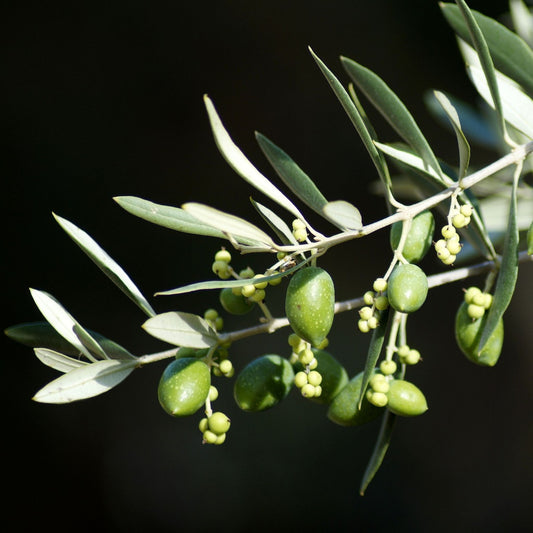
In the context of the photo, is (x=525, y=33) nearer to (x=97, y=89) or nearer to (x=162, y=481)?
(x=97, y=89)

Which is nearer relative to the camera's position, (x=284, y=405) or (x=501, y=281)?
(x=501, y=281)

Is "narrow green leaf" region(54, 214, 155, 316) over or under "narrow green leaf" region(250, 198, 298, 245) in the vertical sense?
over

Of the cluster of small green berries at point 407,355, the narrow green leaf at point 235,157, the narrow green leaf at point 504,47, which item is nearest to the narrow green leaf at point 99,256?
the narrow green leaf at point 235,157

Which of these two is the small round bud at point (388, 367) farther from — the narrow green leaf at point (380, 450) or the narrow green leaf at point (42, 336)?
the narrow green leaf at point (42, 336)

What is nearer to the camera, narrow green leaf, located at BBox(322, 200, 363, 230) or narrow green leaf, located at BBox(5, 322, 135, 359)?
narrow green leaf, located at BBox(322, 200, 363, 230)

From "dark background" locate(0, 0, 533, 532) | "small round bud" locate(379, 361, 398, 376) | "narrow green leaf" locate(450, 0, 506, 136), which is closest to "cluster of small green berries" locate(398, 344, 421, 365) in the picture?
"small round bud" locate(379, 361, 398, 376)

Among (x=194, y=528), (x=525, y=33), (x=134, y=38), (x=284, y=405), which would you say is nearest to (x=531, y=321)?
(x=284, y=405)

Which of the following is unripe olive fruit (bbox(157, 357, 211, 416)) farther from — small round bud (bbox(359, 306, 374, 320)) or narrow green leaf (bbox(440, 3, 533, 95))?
narrow green leaf (bbox(440, 3, 533, 95))
